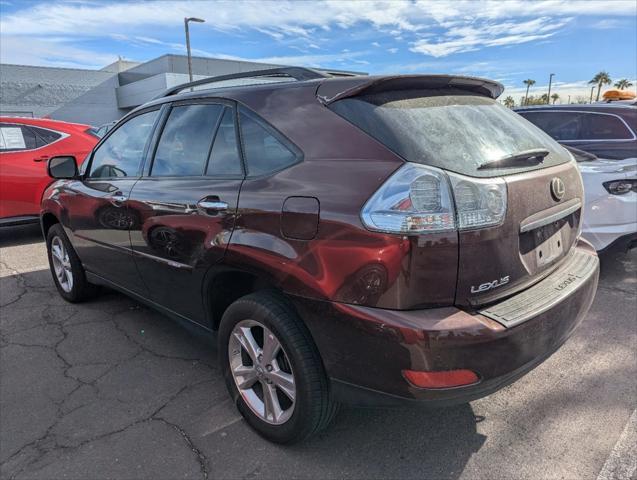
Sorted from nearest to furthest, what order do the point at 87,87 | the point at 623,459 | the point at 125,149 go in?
the point at 623,459
the point at 125,149
the point at 87,87

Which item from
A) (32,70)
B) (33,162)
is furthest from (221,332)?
A: (32,70)

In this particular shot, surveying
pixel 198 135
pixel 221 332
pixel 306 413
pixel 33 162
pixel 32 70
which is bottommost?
pixel 306 413

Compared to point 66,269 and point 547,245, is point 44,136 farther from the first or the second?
point 547,245

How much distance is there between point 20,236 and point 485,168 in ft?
24.7

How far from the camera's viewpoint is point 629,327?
3568mm

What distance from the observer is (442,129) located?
2047 mm

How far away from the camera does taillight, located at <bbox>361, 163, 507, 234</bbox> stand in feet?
5.79

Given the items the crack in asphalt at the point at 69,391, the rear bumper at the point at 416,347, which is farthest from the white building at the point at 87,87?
the rear bumper at the point at 416,347

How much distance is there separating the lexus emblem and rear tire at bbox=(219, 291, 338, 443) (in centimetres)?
135

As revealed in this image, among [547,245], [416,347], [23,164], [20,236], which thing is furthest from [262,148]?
[20,236]

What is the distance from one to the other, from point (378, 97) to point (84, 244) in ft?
9.19

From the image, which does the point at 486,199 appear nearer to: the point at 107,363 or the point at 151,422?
the point at 151,422

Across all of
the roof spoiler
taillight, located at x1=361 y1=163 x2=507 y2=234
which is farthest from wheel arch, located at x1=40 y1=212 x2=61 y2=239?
taillight, located at x1=361 y1=163 x2=507 y2=234

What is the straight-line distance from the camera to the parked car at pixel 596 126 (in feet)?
17.0
